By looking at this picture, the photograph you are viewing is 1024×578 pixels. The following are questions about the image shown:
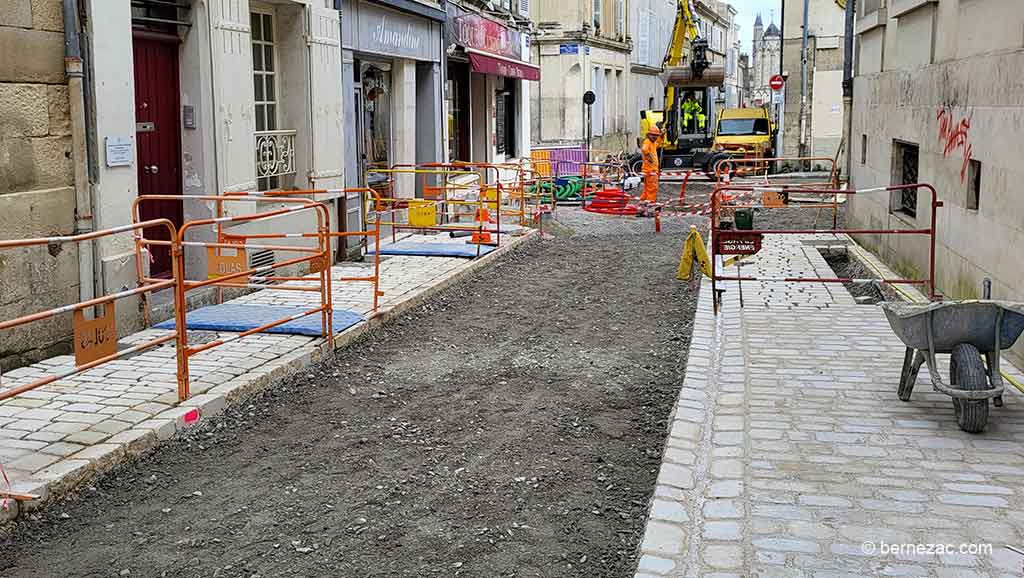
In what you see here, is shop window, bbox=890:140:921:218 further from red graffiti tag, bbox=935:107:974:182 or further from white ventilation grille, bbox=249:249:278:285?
white ventilation grille, bbox=249:249:278:285

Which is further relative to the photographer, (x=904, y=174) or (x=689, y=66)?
(x=689, y=66)

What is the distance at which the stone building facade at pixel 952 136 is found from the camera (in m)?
7.48

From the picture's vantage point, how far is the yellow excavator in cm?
3244

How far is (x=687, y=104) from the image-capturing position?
34094 millimetres

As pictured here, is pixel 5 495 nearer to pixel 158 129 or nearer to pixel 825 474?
pixel 825 474

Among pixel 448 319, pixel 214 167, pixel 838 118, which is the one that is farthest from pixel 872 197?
pixel 838 118

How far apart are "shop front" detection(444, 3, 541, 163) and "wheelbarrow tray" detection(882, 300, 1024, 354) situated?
42.7 feet

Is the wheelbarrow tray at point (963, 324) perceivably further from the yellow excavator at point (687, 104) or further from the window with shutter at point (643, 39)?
the window with shutter at point (643, 39)

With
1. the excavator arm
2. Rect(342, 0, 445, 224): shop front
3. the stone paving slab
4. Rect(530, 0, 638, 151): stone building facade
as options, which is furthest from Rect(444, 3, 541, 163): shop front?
the stone paving slab

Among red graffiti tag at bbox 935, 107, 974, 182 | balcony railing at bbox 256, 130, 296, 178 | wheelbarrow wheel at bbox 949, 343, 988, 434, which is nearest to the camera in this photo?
wheelbarrow wheel at bbox 949, 343, 988, 434

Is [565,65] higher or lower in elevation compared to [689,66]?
higher

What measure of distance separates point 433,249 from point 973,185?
23.2 ft

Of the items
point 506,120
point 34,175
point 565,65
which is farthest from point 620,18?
point 34,175

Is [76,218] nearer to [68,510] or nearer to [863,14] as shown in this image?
[68,510]
